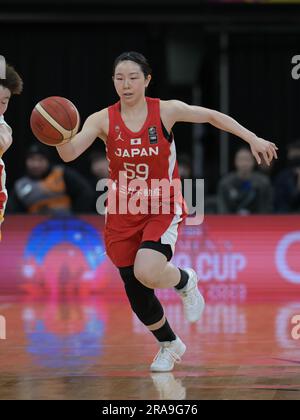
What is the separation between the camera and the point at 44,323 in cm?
1090

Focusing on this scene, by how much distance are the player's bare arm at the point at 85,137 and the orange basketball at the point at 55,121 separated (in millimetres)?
118

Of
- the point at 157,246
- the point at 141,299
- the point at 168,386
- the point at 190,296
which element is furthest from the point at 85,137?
the point at 168,386

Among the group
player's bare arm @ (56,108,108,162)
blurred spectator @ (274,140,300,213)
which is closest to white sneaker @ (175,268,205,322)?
player's bare arm @ (56,108,108,162)

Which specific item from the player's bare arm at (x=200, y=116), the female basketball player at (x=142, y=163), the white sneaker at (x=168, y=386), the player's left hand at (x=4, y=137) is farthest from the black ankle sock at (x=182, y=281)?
the player's left hand at (x=4, y=137)

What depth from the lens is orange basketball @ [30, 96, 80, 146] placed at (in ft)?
23.8

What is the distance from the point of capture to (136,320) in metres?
11.1

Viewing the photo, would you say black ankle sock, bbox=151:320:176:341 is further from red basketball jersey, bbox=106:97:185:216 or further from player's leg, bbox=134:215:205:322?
red basketball jersey, bbox=106:97:185:216

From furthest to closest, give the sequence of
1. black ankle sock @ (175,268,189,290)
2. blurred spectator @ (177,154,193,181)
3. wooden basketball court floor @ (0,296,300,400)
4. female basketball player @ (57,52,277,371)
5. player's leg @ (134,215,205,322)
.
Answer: blurred spectator @ (177,154,193,181)
black ankle sock @ (175,268,189,290)
female basketball player @ (57,52,277,371)
player's leg @ (134,215,205,322)
wooden basketball court floor @ (0,296,300,400)

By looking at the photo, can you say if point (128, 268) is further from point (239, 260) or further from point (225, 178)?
point (225, 178)

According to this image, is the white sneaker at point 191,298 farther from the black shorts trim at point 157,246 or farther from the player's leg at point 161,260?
the black shorts trim at point 157,246

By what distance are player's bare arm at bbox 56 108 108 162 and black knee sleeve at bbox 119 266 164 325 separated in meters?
0.98

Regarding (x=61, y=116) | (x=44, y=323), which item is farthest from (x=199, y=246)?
(x=61, y=116)

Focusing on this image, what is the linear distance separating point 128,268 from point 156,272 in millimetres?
326

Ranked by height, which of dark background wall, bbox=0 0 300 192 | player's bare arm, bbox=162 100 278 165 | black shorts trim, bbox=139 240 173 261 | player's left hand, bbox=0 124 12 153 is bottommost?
black shorts trim, bbox=139 240 173 261
